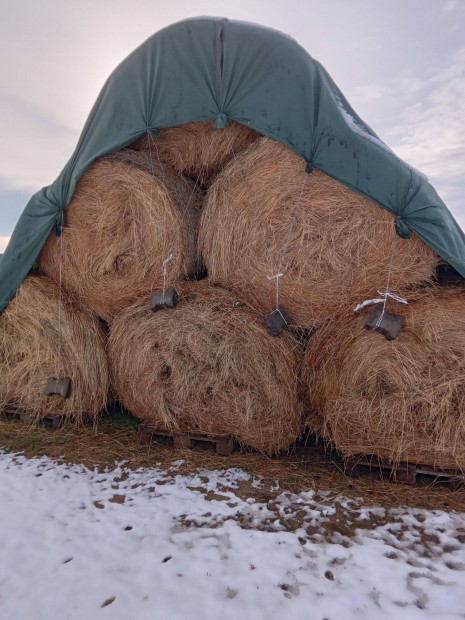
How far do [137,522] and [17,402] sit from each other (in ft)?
7.70

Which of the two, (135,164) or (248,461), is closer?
(248,461)

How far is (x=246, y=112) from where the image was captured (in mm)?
3531

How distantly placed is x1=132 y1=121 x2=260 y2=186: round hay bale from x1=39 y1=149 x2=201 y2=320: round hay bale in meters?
0.13

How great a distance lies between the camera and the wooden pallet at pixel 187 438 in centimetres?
364

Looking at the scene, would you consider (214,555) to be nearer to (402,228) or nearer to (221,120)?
(402,228)

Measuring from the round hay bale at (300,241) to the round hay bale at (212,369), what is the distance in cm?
27

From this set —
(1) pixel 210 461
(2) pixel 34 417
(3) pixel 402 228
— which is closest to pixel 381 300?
(3) pixel 402 228

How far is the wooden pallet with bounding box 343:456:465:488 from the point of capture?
120 inches

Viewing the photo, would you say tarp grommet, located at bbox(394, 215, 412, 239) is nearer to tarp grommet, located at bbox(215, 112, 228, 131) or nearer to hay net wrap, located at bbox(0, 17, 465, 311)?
hay net wrap, located at bbox(0, 17, 465, 311)

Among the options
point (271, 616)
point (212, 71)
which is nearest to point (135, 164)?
point (212, 71)

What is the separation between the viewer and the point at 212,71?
144 inches

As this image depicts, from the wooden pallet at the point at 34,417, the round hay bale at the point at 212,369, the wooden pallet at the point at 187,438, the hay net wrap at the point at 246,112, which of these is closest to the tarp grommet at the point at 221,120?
the hay net wrap at the point at 246,112

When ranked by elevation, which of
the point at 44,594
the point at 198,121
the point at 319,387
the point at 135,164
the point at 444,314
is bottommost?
the point at 44,594

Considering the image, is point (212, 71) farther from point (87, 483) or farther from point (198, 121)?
point (87, 483)
